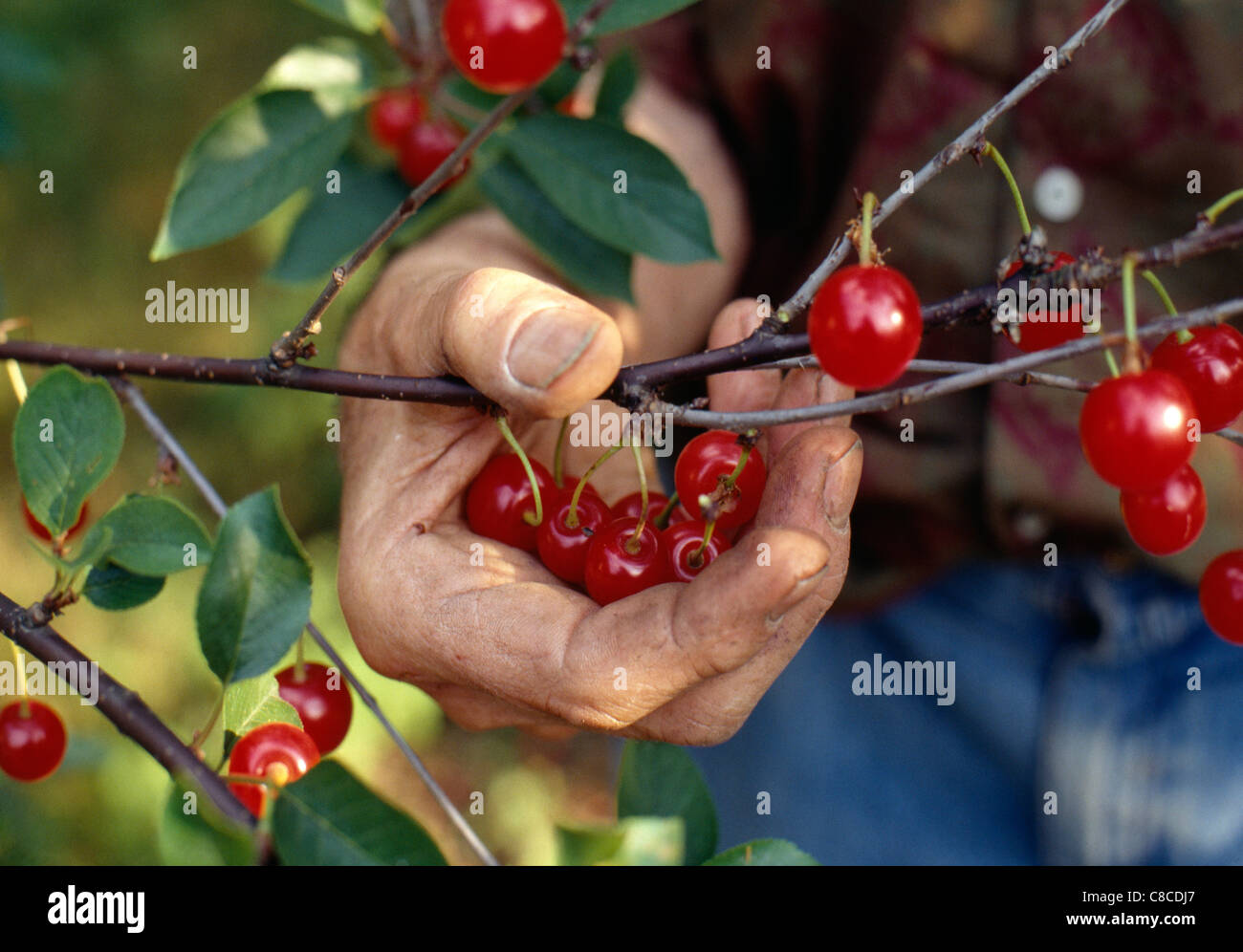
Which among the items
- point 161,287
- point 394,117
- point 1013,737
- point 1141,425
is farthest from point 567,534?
point 161,287

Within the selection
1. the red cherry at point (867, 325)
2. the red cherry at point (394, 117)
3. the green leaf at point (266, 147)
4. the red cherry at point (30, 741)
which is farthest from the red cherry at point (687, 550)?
the red cherry at point (394, 117)

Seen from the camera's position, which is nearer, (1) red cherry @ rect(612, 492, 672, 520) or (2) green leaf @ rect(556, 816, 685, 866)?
(2) green leaf @ rect(556, 816, 685, 866)

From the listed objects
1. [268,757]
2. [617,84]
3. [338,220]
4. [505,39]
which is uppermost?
[617,84]

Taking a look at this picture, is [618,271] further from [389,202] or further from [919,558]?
[919,558]

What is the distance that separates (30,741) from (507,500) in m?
0.63

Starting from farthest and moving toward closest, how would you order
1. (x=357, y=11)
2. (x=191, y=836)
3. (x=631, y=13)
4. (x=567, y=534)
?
(x=357, y=11) < (x=567, y=534) < (x=631, y=13) < (x=191, y=836)

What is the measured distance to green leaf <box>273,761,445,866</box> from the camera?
2.35ft

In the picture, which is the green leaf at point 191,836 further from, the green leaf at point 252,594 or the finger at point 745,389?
the finger at point 745,389

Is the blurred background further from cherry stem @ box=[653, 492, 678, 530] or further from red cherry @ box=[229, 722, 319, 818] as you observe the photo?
red cherry @ box=[229, 722, 319, 818]

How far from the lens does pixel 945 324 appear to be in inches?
35.9

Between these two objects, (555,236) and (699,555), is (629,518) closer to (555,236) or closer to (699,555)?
(699,555)

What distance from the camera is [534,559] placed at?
4.23ft

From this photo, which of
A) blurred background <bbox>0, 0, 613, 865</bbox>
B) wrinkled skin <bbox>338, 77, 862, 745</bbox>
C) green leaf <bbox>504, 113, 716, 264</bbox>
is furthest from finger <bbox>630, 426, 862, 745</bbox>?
blurred background <bbox>0, 0, 613, 865</bbox>

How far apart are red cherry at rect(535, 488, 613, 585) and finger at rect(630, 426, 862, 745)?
201mm
